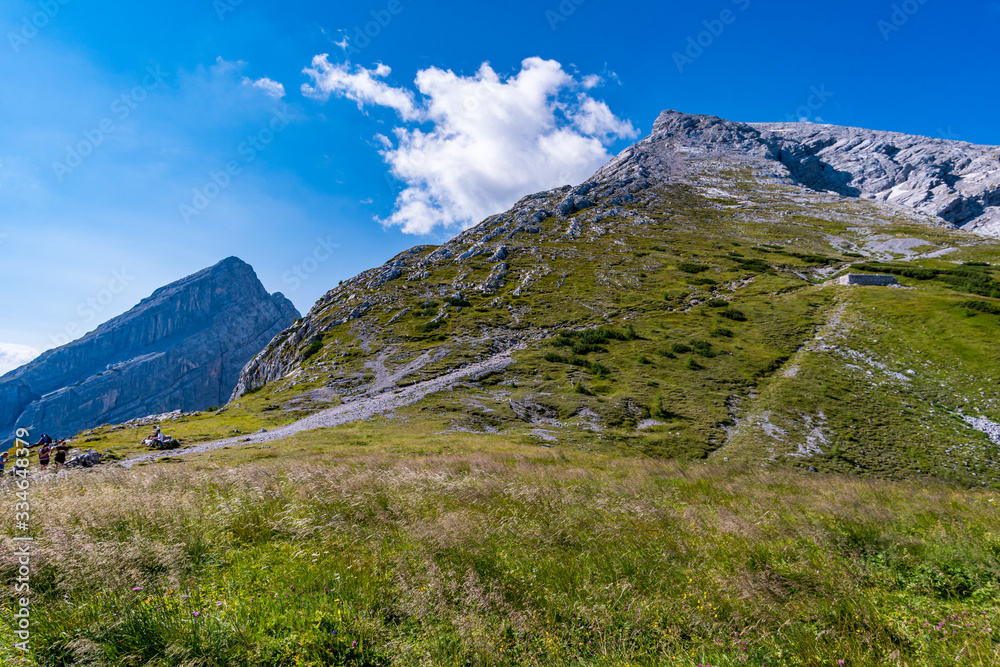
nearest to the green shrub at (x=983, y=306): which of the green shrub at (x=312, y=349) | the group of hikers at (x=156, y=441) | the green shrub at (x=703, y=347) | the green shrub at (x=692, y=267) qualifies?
the green shrub at (x=703, y=347)

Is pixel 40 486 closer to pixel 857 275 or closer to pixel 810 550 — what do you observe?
pixel 810 550

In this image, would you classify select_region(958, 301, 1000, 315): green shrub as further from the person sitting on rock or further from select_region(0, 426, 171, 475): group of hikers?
the person sitting on rock

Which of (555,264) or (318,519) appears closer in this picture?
(318,519)

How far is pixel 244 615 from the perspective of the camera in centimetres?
455

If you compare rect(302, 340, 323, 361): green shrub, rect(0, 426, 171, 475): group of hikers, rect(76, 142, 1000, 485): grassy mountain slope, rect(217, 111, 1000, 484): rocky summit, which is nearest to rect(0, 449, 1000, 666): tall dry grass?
rect(0, 426, 171, 475): group of hikers

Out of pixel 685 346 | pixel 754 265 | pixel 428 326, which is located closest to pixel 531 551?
pixel 685 346

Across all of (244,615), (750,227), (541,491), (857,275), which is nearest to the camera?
(244,615)

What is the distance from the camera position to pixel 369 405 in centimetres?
4862

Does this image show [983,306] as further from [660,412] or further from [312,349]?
[312,349]

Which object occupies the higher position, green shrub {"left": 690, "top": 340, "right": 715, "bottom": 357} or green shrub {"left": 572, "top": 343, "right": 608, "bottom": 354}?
green shrub {"left": 572, "top": 343, "right": 608, "bottom": 354}

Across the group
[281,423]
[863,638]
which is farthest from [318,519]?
[281,423]

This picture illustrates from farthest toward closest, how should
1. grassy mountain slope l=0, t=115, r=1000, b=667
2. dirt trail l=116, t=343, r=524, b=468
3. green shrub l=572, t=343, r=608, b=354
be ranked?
1. green shrub l=572, t=343, r=608, b=354
2. dirt trail l=116, t=343, r=524, b=468
3. grassy mountain slope l=0, t=115, r=1000, b=667

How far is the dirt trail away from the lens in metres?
33.8

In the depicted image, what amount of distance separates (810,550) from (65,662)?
10.8 metres
